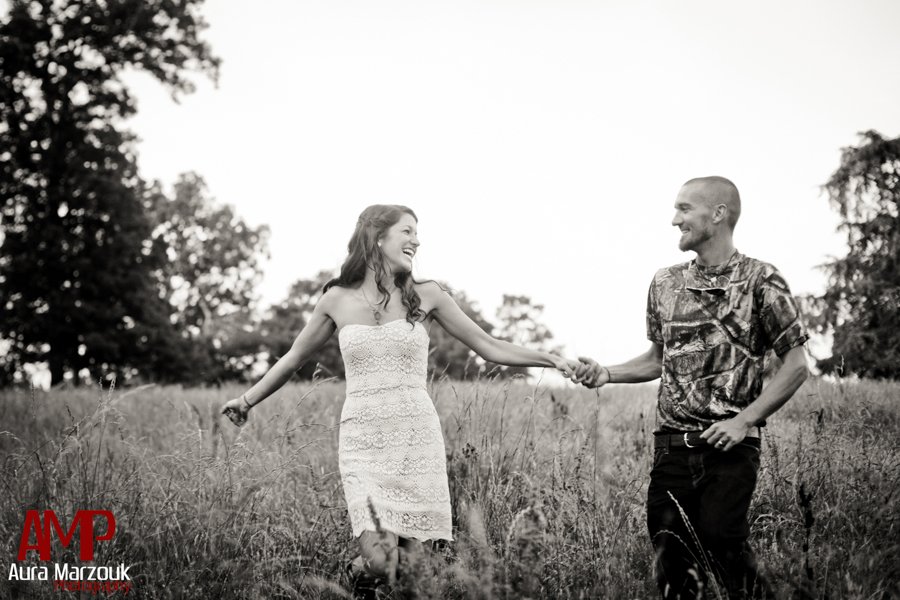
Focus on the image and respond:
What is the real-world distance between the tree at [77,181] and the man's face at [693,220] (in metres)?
21.4

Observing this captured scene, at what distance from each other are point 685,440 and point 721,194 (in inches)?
48.7

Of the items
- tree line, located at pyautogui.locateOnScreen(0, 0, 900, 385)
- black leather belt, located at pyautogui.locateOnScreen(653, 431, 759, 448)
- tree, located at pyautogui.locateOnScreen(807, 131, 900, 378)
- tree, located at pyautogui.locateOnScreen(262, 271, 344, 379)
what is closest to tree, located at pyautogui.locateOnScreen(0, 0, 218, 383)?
tree line, located at pyautogui.locateOnScreen(0, 0, 900, 385)

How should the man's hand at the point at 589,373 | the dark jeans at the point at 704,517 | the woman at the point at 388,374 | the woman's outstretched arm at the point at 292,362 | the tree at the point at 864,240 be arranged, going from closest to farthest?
the dark jeans at the point at 704,517, the woman at the point at 388,374, the woman's outstretched arm at the point at 292,362, the man's hand at the point at 589,373, the tree at the point at 864,240

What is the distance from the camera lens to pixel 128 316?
25.9 metres

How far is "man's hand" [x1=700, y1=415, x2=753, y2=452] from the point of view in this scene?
124 inches

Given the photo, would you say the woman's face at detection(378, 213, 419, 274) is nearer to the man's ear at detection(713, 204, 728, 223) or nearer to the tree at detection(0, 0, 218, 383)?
the man's ear at detection(713, 204, 728, 223)

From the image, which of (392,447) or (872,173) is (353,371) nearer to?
(392,447)

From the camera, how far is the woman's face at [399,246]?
3.93m

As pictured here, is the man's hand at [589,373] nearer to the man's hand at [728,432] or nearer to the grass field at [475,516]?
the grass field at [475,516]

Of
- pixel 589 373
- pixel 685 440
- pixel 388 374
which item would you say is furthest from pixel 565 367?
pixel 388 374

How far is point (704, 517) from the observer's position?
3.20m

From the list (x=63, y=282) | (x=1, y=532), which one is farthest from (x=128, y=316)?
(x=1, y=532)

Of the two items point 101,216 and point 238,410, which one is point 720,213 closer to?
point 238,410

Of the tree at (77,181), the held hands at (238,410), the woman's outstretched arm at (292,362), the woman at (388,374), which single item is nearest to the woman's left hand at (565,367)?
the woman at (388,374)
